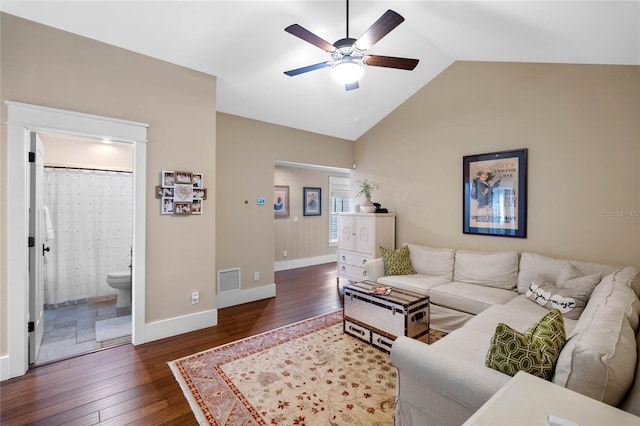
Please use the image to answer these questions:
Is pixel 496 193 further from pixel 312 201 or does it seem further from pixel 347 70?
pixel 312 201

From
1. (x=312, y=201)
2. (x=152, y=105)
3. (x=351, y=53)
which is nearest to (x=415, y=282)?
(x=351, y=53)

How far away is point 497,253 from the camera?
351 cm

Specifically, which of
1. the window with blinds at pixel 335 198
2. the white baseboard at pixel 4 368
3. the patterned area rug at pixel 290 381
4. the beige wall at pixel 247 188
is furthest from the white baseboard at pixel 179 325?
the window with blinds at pixel 335 198

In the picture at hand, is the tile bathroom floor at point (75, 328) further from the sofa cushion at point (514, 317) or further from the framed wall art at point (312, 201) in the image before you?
the framed wall art at point (312, 201)

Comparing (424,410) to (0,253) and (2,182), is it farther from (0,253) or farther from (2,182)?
(2,182)

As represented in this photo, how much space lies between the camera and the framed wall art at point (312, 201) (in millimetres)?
6838

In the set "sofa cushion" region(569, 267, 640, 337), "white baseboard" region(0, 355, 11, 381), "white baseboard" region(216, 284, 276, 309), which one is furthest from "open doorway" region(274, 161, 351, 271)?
"sofa cushion" region(569, 267, 640, 337)

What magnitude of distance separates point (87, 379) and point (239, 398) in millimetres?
1343

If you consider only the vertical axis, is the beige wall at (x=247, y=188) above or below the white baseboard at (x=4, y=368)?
above

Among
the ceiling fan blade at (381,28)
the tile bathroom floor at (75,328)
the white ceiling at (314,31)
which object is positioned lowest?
the tile bathroom floor at (75,328)

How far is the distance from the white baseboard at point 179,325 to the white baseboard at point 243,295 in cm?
63

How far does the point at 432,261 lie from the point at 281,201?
3565mm

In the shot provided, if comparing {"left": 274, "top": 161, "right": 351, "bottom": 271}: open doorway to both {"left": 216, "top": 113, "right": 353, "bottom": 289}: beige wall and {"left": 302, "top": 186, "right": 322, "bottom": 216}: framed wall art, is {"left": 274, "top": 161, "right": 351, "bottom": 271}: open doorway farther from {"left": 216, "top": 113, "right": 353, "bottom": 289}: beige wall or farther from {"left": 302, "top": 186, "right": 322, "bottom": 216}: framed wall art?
{"left": 216, "top": 113, "right": 353, "bottom": 289}: beige wall

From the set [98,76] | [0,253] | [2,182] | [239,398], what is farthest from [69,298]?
[239,398]
